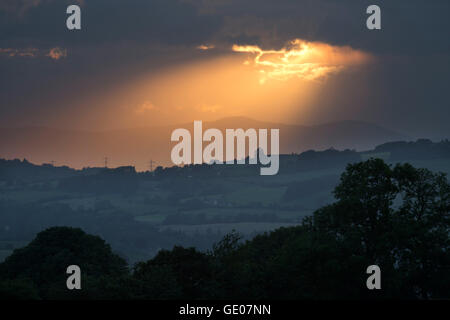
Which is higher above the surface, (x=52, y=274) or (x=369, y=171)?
(x=369, y=171)

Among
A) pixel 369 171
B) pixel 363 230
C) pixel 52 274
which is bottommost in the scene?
pixel 52 274

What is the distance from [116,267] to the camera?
86000 millimetres

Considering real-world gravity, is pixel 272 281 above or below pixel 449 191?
below

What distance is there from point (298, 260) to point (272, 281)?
3.12 metres
